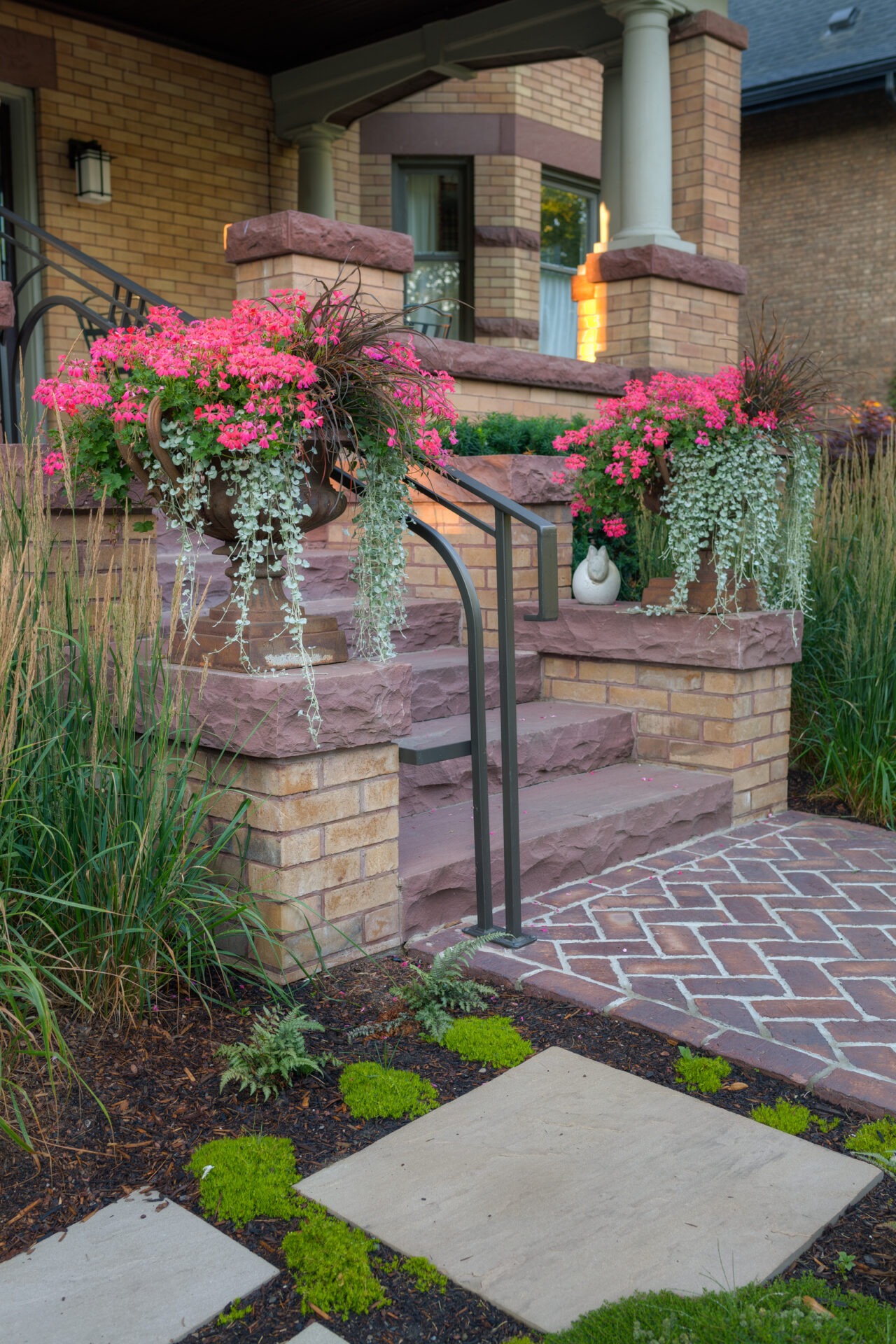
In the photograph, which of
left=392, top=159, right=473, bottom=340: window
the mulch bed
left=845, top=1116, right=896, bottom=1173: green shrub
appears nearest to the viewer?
the mulch bed

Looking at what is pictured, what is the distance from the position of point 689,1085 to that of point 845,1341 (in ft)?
2.80

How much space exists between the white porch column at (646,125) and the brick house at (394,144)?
0.01 meters

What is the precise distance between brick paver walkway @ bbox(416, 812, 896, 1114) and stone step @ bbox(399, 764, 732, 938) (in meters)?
0.07

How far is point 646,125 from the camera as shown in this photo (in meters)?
7.30

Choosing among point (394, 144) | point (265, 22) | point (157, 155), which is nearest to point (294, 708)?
point (157, 155)

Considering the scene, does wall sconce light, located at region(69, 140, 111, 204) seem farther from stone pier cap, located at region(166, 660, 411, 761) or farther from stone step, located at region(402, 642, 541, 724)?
stone pier cap, located at region(166, 660, 411, 761)

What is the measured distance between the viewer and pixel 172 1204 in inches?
82.5

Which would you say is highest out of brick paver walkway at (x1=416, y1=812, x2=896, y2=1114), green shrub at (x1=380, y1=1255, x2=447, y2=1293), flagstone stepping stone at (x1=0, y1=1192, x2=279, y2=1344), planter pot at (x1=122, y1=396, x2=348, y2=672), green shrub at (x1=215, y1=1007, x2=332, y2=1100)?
planter pot at (x1=122, y1=396, x2=348, y2=672)

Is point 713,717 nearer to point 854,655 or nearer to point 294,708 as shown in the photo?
point 854,655

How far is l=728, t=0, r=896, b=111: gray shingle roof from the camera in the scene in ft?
46.7

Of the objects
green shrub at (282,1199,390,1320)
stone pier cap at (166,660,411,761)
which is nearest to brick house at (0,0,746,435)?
stone pier cap at (166,660,411,761)

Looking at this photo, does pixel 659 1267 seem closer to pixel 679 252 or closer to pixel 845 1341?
pixel 845 1341

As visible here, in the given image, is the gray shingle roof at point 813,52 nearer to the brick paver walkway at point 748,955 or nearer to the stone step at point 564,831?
the stone step at point 564,831

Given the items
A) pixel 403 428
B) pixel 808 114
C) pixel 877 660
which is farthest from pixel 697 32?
pixel 808 114
